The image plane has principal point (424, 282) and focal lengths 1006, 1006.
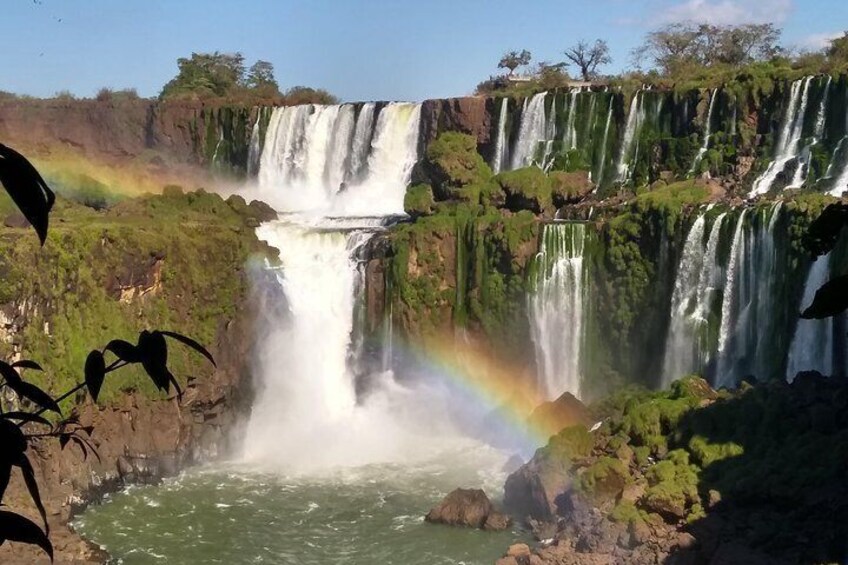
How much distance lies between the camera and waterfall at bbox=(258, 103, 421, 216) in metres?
31.8

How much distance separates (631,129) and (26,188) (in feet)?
90.7

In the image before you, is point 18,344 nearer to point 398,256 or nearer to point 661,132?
point 398,256

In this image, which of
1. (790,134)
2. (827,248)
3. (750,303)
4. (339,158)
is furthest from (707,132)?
(827,248)

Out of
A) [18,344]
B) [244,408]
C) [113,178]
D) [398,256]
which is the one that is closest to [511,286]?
[398,256]

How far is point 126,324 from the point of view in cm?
2006

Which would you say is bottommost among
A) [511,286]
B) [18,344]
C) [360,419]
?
[360,419]

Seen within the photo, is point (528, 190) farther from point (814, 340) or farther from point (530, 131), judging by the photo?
point (814, 340)

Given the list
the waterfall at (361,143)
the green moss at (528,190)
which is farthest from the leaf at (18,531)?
the waterfall at (361,143)

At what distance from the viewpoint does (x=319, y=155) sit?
34.0 m

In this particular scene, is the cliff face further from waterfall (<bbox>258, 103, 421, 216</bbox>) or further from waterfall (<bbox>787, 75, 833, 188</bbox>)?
waterfall (<bbox>787, 75, 833, 188</bbox>)

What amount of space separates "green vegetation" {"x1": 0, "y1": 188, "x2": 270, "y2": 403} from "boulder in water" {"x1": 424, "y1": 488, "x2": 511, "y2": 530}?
653 centimetres

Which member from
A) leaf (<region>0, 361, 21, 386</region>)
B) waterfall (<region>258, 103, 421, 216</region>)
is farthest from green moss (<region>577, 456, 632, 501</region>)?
waterfall (<region>258, 103, 421, 216</region>)

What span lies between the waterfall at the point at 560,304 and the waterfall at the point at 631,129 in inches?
244

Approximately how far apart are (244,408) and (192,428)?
1.98 m
